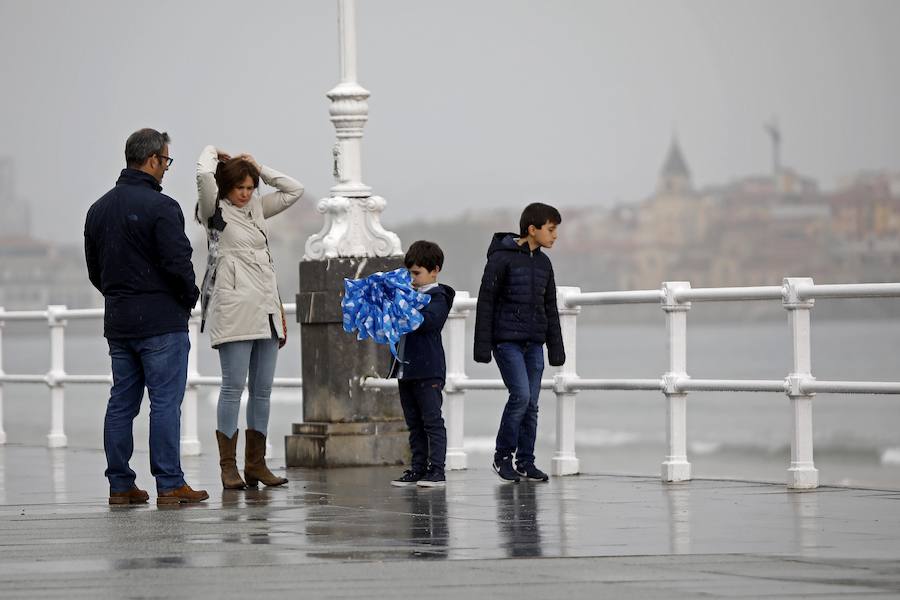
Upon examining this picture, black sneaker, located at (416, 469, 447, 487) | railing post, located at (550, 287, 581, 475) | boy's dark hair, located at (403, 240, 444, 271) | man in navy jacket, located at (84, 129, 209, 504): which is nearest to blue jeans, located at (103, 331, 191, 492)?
man in navy jacket, located at (84, 129, 209, 504)

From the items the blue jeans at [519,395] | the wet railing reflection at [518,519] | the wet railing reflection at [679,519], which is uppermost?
the blue jeans at [519,395]

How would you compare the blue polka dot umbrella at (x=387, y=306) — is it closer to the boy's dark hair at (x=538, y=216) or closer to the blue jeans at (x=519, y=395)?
the blue jeans at (x=519, y=395)

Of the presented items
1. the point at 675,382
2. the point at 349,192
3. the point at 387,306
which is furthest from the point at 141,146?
the point at 675,382

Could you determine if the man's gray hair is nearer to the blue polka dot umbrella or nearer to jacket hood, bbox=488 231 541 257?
the blue polka dot umbrella

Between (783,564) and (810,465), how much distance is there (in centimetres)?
357

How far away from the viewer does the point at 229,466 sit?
10531mm

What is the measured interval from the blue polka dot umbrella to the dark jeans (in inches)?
10.1

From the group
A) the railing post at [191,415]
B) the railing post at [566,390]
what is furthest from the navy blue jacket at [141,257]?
the railing post at [191,415]

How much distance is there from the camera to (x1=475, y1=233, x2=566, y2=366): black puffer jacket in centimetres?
1059

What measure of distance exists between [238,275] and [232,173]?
22.2 inches

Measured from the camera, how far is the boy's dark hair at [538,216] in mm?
10633

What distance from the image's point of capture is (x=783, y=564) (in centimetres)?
666

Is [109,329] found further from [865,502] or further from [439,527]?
[865,502]

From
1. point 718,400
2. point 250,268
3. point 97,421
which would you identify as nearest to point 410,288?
point 250,268
